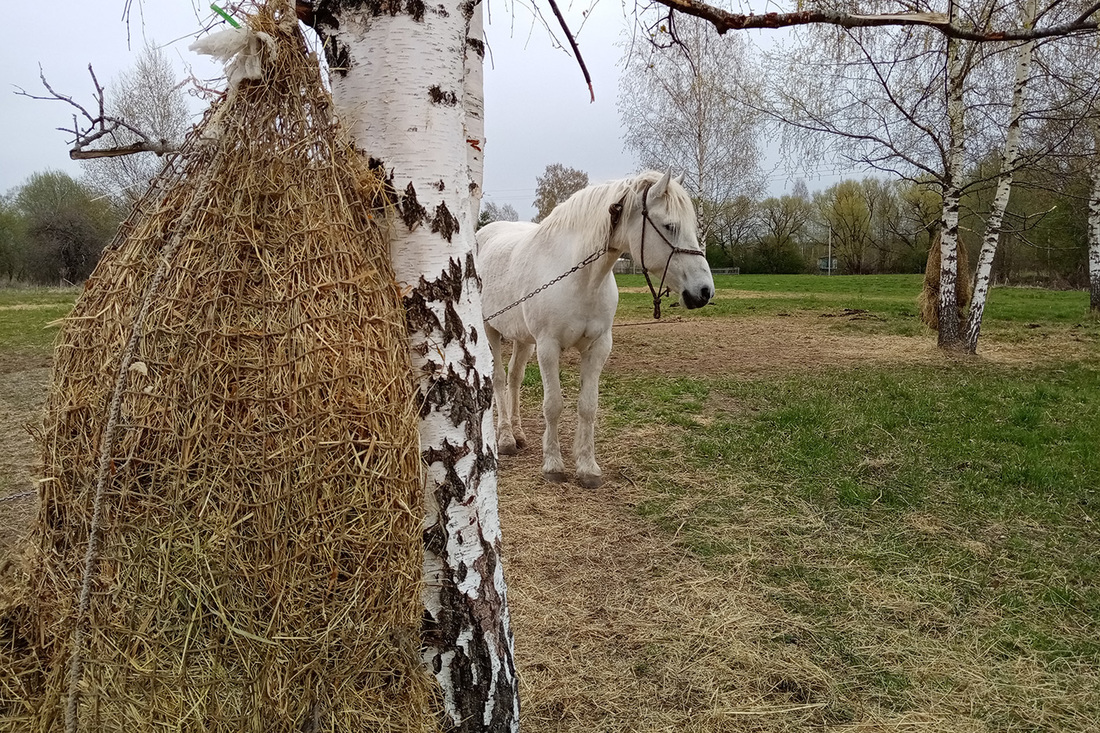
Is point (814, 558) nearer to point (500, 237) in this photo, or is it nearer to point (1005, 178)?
point (500, 237)

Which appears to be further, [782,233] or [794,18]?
[782,233]

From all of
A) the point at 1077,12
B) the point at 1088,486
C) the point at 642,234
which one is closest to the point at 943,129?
the point at 1077,12

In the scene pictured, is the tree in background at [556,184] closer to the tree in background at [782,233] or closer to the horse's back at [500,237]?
the tree in background at [782,233]

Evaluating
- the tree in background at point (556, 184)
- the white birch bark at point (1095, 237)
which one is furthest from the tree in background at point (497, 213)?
the white birch bark at point (1095, 237)

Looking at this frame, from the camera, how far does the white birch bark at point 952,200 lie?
919 cm

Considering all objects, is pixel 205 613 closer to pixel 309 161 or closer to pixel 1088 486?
pixel 309 161

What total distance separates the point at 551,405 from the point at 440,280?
3204 millimetres

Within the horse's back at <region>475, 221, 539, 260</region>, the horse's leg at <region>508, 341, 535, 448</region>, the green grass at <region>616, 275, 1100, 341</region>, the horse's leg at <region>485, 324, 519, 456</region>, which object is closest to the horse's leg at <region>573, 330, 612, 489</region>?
the horse's leg at <region>485, 324, 519, 456</region>

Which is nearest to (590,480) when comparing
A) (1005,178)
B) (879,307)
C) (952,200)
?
(952,200)

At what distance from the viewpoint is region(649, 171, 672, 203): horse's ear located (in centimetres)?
409

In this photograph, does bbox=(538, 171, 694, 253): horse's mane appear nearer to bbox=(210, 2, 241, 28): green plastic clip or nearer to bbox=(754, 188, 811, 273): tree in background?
bbox=(210, 2, 241, 28): green plastic clip

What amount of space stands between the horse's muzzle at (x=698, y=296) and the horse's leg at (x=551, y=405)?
40.2 inches

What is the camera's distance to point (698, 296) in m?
4.21

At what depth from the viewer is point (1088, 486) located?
430 cm
